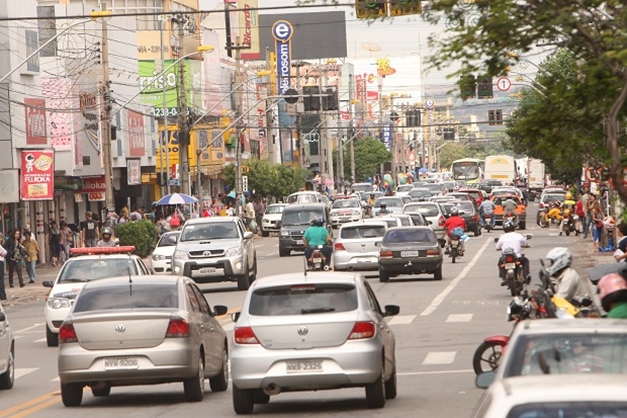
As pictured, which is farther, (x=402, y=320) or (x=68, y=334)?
(x=402, y=320)

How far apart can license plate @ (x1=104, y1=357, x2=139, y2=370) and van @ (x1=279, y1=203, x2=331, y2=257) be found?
3877cm

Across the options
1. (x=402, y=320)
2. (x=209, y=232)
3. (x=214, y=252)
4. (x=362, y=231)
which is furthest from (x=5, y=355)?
(x=362, y=231)

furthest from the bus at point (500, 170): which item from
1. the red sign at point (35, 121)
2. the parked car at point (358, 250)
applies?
the parked car at point (358, 250)

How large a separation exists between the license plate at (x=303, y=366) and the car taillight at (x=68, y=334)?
290cm

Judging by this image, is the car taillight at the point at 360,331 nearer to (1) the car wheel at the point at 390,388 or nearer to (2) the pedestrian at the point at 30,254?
(1) the car wheel at the point at 390,388

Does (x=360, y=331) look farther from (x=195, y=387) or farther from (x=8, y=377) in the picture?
(x=8, y=377)

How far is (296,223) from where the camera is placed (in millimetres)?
57688

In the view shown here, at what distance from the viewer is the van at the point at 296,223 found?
187 feet

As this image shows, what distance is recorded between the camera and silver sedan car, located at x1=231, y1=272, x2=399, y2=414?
50.7 feet

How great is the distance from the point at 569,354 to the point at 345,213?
220ft

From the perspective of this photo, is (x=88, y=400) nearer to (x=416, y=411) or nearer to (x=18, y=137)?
(x=416, y=411)

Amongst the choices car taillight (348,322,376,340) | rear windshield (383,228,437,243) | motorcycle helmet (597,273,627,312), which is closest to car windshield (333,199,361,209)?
rear windshield (383,228,437,243)

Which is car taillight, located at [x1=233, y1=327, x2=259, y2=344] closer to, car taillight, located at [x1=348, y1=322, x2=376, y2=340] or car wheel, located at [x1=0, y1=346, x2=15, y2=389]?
car taillight, located at [x1=348, y1=322, x2=376, y2=340]

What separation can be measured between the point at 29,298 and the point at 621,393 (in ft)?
125
